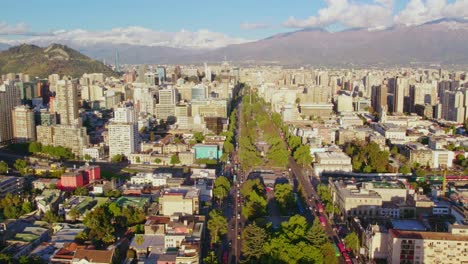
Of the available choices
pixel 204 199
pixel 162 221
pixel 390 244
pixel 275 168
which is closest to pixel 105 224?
pixel 162 221

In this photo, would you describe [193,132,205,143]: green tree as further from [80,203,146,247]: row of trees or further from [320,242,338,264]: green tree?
[320,242,338,264]: green tree

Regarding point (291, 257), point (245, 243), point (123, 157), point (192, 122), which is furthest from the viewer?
point (192, 122)

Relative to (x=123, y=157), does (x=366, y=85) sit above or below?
above

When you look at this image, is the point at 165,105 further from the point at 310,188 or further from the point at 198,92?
the point at 310,188

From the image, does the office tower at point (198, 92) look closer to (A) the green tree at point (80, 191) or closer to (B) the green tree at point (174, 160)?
(B) the green tree at point (174, 160)

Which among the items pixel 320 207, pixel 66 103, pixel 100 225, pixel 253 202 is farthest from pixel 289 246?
pixel 66 103

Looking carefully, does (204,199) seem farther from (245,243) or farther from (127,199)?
(245,243)

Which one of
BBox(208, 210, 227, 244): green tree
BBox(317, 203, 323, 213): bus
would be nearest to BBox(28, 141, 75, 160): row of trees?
BBox(208, 210, 227, 244): green tree
